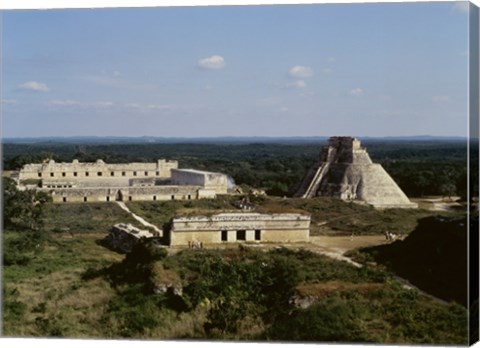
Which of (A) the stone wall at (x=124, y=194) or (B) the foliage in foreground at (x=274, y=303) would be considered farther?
(A) the stone wall at (x=124, y=194)

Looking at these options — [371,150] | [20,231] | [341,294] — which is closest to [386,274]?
[341,294]

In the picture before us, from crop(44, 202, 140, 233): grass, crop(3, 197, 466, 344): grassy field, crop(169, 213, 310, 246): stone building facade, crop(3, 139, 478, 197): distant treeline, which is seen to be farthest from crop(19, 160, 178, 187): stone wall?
crop(169, 213, 310, 246): stone building facade

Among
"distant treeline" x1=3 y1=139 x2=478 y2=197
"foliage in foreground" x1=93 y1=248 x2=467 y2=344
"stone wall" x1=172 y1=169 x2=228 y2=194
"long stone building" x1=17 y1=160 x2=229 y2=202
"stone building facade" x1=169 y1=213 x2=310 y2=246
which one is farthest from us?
"stone wall" x1=172 y1=169 x2=228 y2=194

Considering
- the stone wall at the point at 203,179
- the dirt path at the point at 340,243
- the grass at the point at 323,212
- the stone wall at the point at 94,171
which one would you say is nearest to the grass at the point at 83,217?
the grass at the point at 323,212

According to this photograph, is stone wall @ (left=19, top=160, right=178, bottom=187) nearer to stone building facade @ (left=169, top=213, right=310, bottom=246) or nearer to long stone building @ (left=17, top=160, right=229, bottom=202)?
long stone building @ (left=17, top=160, right=229, bottom=202)

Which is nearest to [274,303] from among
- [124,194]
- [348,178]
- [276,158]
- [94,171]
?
[276,158]

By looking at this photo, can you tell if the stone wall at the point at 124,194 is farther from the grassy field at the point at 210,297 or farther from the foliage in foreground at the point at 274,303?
the foliage in foreground at the point at 274,303

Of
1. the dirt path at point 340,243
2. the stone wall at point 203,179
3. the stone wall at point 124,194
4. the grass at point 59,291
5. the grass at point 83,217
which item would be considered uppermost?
the stone wall at point 203,179
